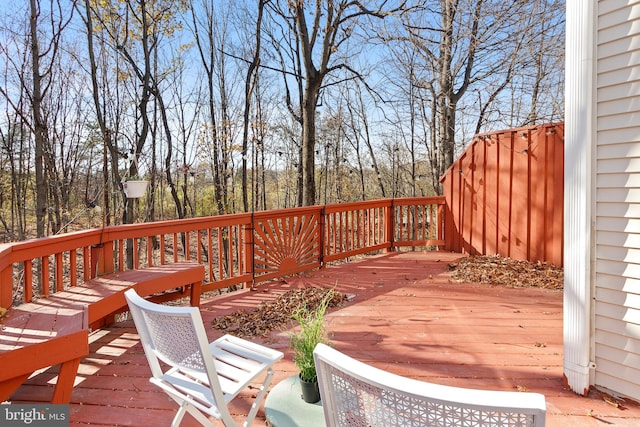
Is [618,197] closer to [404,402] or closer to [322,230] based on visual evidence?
[404,402]

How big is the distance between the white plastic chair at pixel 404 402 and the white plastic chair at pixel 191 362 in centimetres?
Answer: 64

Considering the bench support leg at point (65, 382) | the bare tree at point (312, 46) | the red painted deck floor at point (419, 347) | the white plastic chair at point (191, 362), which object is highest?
the bare tree at point (312, 46)

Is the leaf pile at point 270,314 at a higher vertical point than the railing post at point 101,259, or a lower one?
lower

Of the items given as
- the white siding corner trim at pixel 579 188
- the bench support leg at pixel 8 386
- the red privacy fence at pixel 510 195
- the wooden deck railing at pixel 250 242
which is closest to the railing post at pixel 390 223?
the wooden deck railing at pixel 250 242

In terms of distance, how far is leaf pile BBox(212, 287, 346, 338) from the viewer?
324cm

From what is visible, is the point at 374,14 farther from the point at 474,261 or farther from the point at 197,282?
the point at 197,282


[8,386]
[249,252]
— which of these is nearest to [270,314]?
[249,252]

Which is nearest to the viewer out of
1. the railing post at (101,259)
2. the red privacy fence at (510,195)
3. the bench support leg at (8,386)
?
the bench support leg at (8,386)

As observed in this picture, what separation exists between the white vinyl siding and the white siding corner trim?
4 centimetres

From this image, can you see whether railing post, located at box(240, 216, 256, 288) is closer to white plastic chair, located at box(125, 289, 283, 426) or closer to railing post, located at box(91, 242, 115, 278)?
railing post, located at box(91, 242, 115, 278)

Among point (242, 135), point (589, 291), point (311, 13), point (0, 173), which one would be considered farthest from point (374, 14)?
point (0, 173)

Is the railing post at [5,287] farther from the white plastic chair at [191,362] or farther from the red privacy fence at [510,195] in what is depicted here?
the red privacy fence at [510,195]

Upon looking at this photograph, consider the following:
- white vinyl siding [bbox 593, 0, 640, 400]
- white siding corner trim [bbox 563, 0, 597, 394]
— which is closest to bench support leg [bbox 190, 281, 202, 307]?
white siding corner trim [bbox 563, 0, 597, 394]

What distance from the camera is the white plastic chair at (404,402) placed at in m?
0.80
